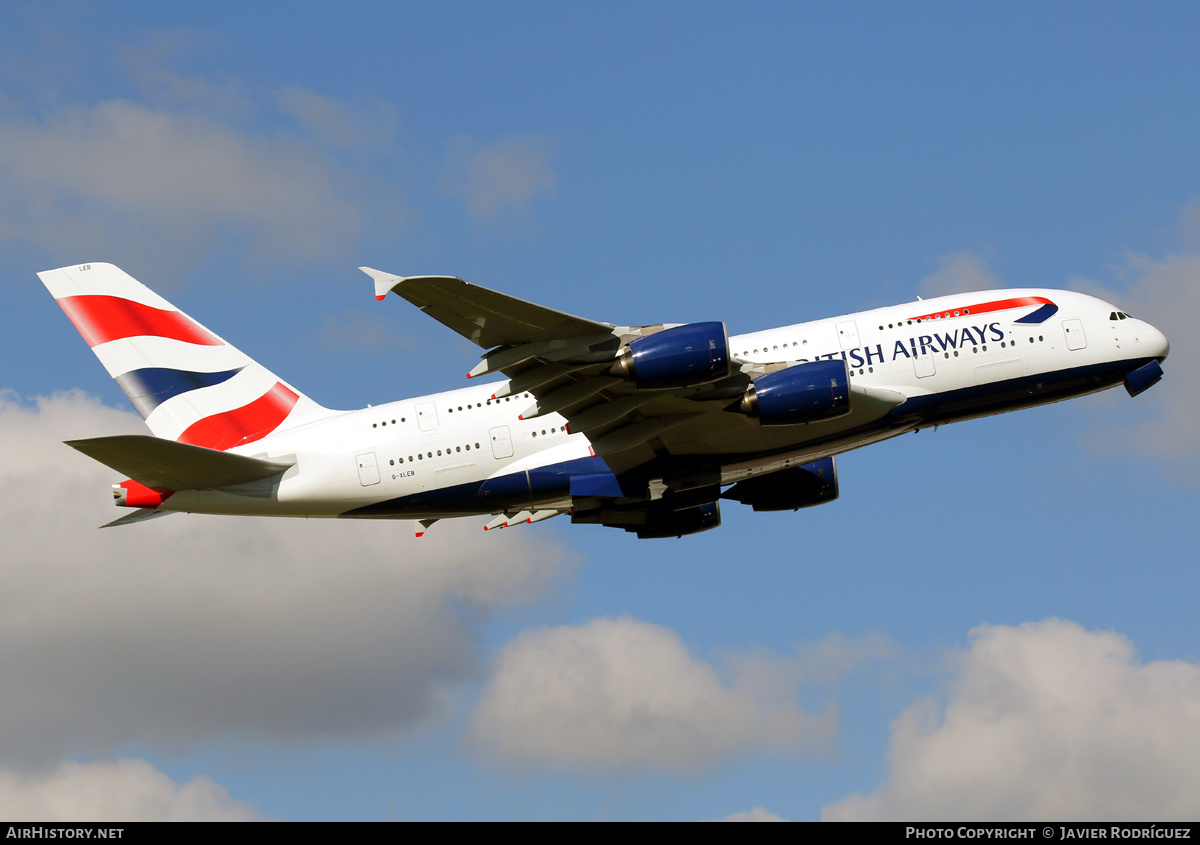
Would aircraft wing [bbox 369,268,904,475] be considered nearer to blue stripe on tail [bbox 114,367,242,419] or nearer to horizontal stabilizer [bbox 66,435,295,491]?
horizontal stabilizer [bbox 66,435,295,491]

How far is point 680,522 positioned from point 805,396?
9.22 meters

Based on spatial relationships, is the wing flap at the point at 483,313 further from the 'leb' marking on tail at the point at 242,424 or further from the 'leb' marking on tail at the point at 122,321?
the 'leb' marking on tail at the point at 122,321

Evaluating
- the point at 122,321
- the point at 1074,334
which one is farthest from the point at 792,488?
the point at 122,321

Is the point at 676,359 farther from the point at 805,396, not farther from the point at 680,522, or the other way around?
the point at 680,522

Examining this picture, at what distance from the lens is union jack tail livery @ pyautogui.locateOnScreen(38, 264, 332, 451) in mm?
41281

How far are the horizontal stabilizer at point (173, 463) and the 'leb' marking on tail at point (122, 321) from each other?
6896 millimetres

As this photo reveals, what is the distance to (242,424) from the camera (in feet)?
136

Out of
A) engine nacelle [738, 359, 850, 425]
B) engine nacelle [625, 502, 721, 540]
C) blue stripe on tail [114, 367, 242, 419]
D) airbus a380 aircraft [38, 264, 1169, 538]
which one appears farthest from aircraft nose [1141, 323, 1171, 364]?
blue stripe on tail [114, 367, 242, 419]

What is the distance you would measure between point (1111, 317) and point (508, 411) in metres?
19.8

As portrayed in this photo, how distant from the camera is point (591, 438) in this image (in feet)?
123

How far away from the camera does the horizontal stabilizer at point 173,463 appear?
1347 inches

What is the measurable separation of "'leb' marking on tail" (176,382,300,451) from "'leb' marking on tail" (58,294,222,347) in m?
3.10
